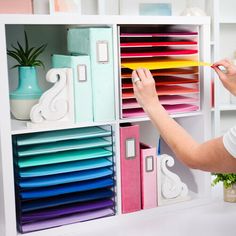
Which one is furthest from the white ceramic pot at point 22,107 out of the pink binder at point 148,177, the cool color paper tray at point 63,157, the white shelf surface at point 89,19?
the pink binder at point 148,177

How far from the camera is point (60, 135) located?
126 cm

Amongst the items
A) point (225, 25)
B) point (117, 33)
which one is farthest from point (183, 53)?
point (225, 25)

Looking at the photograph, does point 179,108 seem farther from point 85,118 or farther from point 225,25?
point 225,25

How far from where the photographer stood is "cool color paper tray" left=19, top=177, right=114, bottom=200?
1203 millimetres

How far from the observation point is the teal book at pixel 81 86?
48.0 inches

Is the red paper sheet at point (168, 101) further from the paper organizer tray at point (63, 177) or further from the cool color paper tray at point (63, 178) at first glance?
the cool color paper tray at point (63, 178)

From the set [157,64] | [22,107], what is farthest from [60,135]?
[157,64]

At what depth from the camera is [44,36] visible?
1.49m

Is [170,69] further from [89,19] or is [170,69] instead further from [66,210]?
[66,210]

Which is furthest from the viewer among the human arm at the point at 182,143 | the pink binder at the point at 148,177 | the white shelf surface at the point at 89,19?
the pink binder at the point at 148,177

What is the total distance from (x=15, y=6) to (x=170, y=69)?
1.70ft

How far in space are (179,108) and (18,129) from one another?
0.50 m

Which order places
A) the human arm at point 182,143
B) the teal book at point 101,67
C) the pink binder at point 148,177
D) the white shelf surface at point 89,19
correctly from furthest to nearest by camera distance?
the pink binder at point 148,177
the teal book at point 101,67
the white shelf surface at point 89,19
the human arm at point 182,143

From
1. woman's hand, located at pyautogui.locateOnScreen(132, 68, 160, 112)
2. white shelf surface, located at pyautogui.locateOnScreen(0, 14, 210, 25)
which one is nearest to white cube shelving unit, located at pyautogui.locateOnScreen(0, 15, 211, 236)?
white shelf surface, located at pyautogui.locateOnScreen(0, 14, 210, 25)
